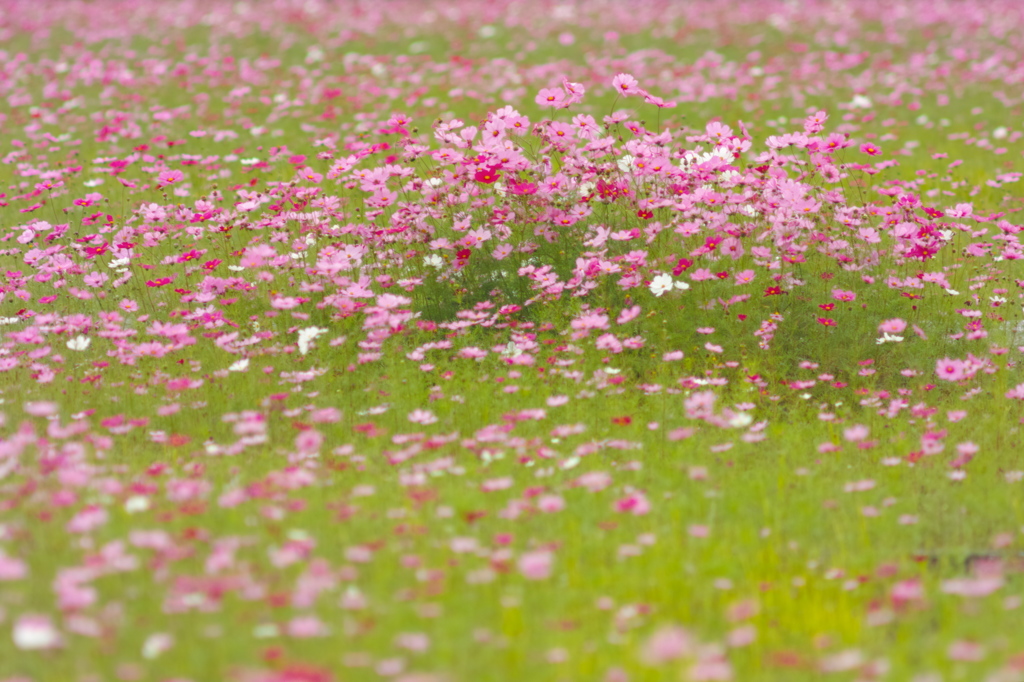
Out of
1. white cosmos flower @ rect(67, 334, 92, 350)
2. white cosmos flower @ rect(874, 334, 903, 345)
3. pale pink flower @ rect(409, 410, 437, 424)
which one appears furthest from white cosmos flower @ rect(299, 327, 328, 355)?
white cosmos flower @ rect(874, 334, 903, 345)

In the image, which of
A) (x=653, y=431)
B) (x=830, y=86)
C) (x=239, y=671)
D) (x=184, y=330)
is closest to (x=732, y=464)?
(x=653, y=431)

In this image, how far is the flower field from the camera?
9.02 feet

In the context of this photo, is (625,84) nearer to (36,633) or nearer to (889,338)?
(889,338)

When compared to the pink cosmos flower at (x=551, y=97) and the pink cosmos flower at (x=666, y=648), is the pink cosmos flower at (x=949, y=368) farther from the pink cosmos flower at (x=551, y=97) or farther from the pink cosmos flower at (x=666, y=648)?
the pink cosmos flower at (x=666, y=648)

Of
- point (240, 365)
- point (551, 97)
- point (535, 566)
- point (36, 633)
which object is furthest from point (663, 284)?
point (36, 633)

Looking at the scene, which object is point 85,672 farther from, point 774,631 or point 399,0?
point 399,0

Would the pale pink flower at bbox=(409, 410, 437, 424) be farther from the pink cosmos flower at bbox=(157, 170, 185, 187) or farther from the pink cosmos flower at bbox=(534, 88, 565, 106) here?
the pink cosmos flower at bbox=(157, 170, 185, 187)

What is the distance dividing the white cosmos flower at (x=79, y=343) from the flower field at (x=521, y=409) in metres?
0.12

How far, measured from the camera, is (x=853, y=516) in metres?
3.80

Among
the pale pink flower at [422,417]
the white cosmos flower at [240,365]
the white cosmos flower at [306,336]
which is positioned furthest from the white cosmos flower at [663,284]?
the white cosmos flower at [240,365]

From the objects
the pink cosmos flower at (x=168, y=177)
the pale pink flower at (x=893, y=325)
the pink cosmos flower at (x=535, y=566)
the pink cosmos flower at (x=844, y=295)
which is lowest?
the pink cosmos flower at (x=535, y=566)

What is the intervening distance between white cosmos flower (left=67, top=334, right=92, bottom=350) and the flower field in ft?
0.38

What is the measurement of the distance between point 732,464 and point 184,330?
277 cm

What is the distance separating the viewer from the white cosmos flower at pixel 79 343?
17.6 ft
